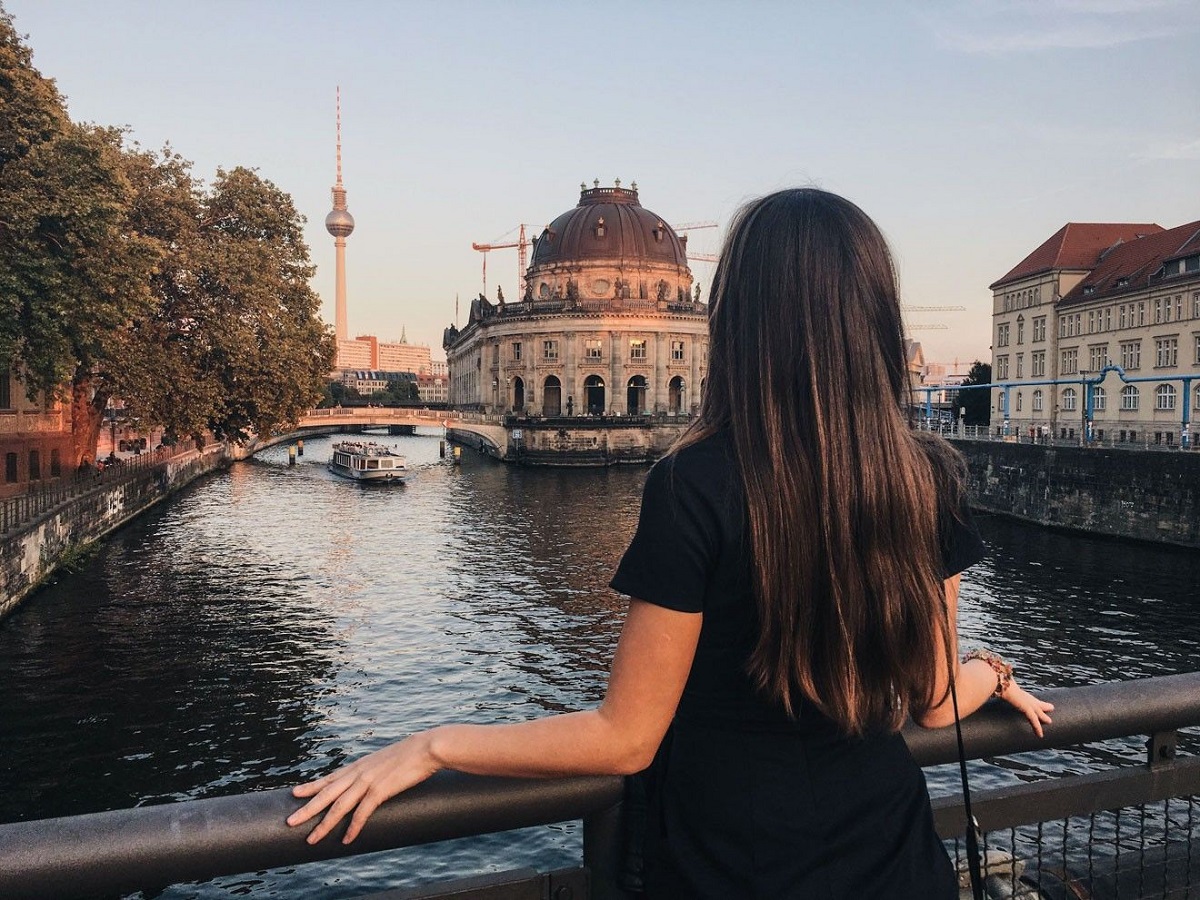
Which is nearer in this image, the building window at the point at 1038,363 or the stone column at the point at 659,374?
the building window at the point at 1038,363

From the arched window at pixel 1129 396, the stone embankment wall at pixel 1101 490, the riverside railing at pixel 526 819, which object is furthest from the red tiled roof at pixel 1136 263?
the riverside railing at pixel 526 819

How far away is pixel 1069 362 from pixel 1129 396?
9499 mm

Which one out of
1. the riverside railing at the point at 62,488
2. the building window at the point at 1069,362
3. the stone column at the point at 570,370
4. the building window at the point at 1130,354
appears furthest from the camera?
the stone column at the point at 570,370

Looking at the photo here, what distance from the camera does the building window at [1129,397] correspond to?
5777 centimetres

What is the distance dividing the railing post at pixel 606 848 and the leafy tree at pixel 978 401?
8258 cm

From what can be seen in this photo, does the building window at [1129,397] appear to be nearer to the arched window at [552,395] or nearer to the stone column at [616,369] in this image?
the stone column at [616,369]

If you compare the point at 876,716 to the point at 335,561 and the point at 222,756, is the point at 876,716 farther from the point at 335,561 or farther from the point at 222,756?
the point at 335,561

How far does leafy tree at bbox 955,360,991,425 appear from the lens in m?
83.6

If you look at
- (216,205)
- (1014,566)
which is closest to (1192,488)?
A: (1014,566)

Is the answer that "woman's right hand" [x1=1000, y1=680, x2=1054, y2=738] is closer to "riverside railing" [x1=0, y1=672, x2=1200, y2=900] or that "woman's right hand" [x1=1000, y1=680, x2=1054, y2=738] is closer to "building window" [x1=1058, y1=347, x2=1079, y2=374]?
"riverside railing" [x1=0, y1=672, x2=1200, y2=900]

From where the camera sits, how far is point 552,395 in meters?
102

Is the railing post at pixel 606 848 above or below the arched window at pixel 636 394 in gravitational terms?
below

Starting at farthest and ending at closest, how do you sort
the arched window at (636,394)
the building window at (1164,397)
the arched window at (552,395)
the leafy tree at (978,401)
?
the arched window at (552,395)
the arched window at (636,394)
the leafy tree at (978,401)
the building window at (1164,397)

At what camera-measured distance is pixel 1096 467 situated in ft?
132
